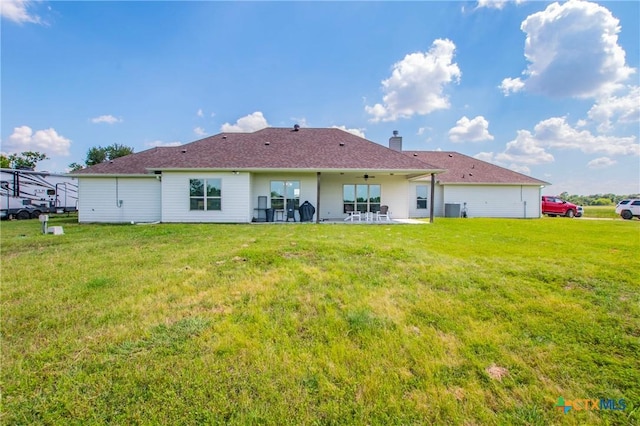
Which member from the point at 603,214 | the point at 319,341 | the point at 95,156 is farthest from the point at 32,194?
the point at 603,214

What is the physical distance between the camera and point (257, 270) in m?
4.99

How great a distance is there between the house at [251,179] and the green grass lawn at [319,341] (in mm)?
7589

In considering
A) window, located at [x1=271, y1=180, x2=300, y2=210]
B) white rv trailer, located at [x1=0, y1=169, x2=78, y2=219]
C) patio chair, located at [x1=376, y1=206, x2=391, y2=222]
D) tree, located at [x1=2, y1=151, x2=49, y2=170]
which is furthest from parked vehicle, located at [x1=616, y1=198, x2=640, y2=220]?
tree, located at [x1=2, y1=151, x2=49, y2=170]

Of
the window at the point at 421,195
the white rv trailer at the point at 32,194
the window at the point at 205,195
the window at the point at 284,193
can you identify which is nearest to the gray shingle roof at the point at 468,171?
the window at the point at 421,195

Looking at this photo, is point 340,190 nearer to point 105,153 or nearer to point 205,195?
point 205,195

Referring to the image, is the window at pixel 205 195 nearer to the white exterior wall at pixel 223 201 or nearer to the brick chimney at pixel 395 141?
the white exterior wall at pixel 223 201

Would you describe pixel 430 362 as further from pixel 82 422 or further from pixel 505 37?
pixel 505 37

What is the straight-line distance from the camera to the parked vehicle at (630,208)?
18062mm

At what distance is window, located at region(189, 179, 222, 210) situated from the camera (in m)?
12.8

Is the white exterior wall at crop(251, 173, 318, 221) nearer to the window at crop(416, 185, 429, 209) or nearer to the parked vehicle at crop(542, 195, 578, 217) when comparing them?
the window at crop(416, 185, 429, 209)

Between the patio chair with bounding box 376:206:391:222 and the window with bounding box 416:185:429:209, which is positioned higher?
the window with bounding box 416:185:429:209

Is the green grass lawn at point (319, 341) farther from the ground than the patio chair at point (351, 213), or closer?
closer

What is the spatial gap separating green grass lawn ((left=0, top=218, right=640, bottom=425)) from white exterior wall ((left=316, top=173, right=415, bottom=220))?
397 inches

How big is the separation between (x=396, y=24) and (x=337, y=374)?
14.9 meters
